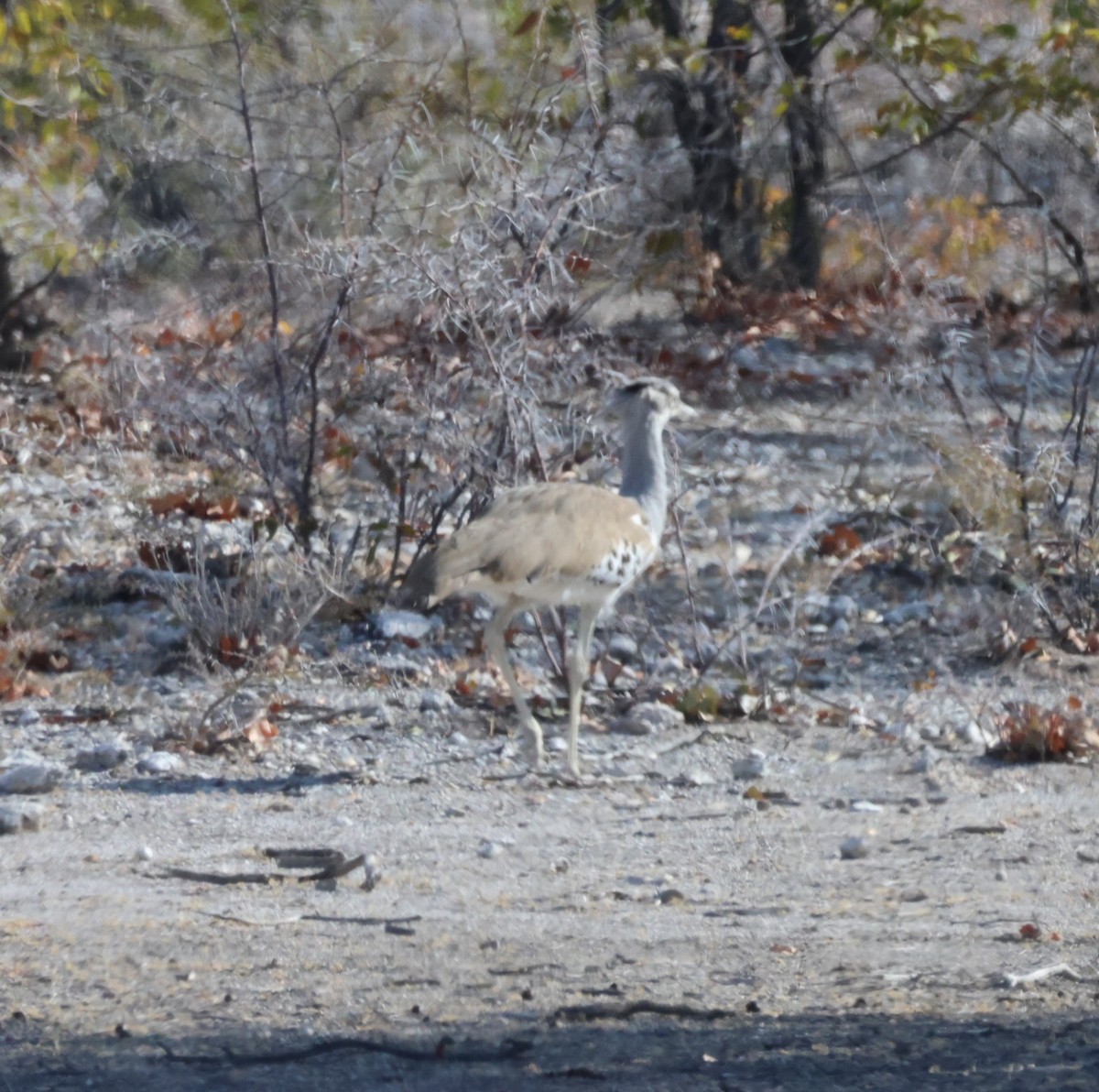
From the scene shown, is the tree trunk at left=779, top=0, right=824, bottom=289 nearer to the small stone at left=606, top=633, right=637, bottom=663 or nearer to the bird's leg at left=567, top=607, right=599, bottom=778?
the small stone at left=606, top=633, right=637, bottom=663

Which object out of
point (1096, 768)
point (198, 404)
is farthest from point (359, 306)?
point (1096, 768)

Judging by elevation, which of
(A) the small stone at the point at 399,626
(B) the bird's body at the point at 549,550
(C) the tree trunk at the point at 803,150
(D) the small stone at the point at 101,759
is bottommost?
(D) the small stone at the point at 101,759

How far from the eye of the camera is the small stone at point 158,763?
692cm

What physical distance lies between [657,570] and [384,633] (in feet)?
5.27

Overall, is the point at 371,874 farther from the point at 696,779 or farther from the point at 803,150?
the point at 803,150

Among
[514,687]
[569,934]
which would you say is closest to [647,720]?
[514,687]

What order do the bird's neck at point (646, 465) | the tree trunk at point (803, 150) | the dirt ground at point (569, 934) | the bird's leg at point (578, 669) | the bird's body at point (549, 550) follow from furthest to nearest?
the tree trunk at point (803, 150), the bird's neck at point (646, 465), the bird's leg at point (578, 669), the bird's body at point (549, 550), the dirt ground at point (569, 934)

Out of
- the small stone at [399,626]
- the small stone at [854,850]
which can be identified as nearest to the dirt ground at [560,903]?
the small stone at [854,850]

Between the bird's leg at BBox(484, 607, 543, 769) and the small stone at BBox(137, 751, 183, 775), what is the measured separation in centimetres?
127

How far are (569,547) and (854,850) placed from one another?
1543 mm

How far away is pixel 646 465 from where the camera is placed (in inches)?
299

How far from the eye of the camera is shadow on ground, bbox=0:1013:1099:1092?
13.4ft

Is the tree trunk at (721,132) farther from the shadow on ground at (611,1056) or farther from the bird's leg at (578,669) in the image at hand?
the shadow on ground at (611,1056)

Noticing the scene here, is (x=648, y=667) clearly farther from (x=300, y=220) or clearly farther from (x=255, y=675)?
(x=300, y=220)
